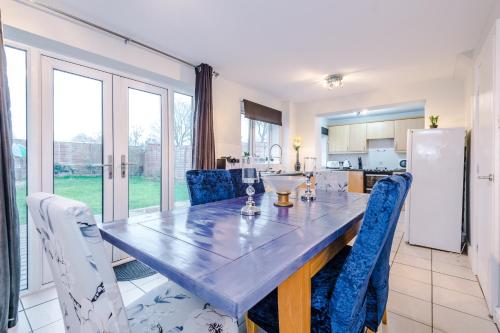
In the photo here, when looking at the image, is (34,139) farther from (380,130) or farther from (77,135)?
(380,130)

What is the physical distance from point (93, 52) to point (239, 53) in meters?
1.45

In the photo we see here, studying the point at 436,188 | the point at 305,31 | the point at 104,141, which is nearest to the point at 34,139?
the point at 104,141

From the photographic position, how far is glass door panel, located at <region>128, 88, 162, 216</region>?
2.64 meters

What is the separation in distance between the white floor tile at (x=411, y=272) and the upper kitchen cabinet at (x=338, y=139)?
423 cm

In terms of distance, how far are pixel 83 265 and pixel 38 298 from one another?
2.03 metres

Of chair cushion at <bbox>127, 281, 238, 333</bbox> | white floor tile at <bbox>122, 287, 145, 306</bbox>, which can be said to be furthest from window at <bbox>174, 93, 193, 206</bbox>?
chair cushion at <bbox>127, 281, 238, 333</bbox>

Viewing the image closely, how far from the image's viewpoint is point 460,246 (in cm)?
280

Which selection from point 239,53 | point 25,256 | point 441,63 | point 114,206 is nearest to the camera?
point 25,256

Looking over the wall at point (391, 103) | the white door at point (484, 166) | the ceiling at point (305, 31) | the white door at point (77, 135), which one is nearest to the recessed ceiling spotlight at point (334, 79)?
the ceiling at point (305, 31)

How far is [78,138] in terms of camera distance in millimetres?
2275

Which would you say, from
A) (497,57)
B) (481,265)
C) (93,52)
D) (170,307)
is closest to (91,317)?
(170,307)

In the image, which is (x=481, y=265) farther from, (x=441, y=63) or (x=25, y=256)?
(x=25, y=256)

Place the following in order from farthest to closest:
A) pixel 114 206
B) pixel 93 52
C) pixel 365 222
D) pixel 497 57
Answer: pixel 114 206 → pixel 93 52 → pixel 497 57 → pixel 365 222

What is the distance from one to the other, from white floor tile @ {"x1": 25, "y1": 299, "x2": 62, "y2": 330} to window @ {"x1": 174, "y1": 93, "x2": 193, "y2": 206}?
4.98ft
